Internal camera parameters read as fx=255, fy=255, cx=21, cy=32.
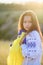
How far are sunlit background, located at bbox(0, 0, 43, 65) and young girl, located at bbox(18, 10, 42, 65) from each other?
70 mm

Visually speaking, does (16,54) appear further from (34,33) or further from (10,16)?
(10,16)

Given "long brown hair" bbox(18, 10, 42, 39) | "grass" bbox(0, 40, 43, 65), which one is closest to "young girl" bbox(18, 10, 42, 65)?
"long brown hair" bbox(18, 10, 42, 39)

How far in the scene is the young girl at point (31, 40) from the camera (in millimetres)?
2248

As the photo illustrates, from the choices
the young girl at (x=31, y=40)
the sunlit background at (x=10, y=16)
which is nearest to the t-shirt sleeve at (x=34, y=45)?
the young girl at (x=31, y=40)

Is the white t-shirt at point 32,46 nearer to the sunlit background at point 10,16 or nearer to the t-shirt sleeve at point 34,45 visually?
the t-shirt sleeve at point 34,45

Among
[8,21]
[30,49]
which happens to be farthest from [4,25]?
[30,49]

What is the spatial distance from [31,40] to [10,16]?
1.06 ft

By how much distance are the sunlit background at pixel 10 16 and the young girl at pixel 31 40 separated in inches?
2.8

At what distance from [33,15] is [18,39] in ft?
0.84

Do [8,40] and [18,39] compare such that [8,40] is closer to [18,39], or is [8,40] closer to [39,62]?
[18,39]

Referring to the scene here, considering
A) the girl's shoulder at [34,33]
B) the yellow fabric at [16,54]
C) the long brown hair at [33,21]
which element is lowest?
the yellow fabric at [16,54]

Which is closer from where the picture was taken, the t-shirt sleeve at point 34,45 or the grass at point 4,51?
the t-shirt sleeve at point 34,45

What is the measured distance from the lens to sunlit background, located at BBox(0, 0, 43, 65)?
2.36 metres

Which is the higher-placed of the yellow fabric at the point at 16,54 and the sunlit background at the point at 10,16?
the sunlit background at the point at 10,16
